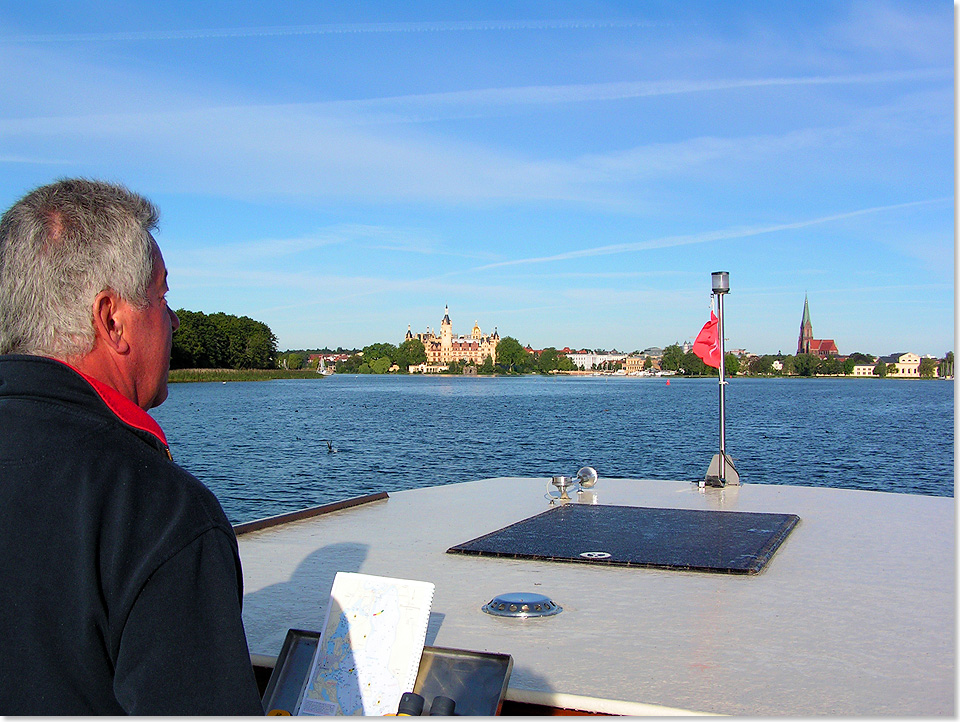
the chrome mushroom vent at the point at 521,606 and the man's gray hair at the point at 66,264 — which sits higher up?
the man's gray hair at the point at 66,264

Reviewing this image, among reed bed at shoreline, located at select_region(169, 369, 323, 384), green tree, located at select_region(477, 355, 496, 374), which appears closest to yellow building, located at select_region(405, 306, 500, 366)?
green tree, located at select_region(477, 355, 496, 374)

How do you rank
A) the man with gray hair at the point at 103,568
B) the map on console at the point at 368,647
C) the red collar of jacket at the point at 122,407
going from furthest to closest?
the map on console at the point at 368,647
the red collar of jacket at the point at 122,407
the man with gray hair at the point at 103,568

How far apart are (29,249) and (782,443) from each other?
3366 cm

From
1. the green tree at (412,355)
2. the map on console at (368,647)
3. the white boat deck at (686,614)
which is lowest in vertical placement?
the white boat deck at (686,614)

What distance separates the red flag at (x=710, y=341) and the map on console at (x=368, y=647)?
22.9 feet

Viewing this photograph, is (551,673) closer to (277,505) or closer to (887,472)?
(277,505)

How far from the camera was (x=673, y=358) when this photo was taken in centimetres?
17188

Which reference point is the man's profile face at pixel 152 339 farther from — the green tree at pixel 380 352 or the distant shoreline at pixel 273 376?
the green tree at pixel 380 352

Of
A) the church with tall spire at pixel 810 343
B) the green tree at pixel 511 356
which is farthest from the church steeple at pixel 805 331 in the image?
the green tree at pixel 511 356

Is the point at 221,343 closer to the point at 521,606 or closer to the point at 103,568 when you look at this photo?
the point at 521,606

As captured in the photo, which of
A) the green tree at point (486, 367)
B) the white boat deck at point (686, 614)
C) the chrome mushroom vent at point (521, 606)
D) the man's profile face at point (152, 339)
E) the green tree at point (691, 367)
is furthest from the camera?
the green tree at point (486, 367)

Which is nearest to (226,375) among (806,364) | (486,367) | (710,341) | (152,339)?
(486,367)

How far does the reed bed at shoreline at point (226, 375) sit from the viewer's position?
91887 millimetres

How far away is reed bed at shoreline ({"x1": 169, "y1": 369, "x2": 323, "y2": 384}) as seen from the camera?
91887mm
